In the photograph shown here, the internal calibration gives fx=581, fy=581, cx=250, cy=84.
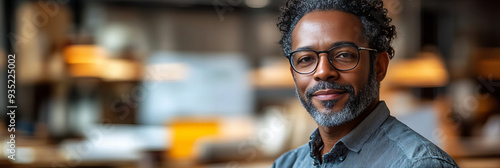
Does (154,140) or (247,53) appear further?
(247,53)

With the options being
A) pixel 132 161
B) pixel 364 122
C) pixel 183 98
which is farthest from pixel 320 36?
pixel 183 98

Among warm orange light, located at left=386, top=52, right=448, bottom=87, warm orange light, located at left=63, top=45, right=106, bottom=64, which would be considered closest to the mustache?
warm orange light, located at left=63, top=45, right=106, bottom=64

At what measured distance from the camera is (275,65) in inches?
214

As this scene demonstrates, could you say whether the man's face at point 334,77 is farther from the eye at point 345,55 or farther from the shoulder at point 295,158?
the shoulder at point 295,158

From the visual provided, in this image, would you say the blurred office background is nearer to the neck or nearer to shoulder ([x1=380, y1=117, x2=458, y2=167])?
the neck

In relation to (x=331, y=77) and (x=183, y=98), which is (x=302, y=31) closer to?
(x=331, y=77)

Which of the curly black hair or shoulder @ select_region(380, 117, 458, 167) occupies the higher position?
the curly black hair

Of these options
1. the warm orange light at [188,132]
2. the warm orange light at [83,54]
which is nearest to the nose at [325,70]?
the warm orange light at [188,132]

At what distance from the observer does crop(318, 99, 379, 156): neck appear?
3.12ft

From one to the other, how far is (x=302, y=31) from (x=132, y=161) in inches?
138

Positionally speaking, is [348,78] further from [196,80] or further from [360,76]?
[196,80]

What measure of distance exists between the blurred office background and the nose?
2.46m

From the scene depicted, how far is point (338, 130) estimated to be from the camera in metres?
0.96

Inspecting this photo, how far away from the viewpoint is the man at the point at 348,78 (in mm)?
888
